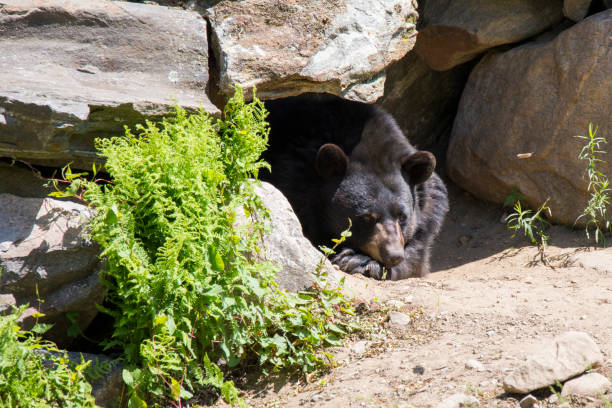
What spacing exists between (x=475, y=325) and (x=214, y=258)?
159 cm

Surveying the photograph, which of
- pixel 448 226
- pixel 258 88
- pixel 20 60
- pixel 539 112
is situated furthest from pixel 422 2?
pixel 20 60

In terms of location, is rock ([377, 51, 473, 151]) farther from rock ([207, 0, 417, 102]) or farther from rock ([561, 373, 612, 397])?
rock ([561, 373, 612, 397])

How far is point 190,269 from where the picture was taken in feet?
10.0

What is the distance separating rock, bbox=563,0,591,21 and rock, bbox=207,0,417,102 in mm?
1741

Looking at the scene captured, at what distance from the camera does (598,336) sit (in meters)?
3.34

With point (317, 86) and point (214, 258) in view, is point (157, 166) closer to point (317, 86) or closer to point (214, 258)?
point (214, 258)

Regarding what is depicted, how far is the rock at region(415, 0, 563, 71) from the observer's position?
5.91 meters

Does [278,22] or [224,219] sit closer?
[224,219]

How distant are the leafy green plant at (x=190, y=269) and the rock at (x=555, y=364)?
1.04 metres

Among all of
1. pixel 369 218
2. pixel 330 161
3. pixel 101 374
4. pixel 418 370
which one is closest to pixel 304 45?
pixel 330 161

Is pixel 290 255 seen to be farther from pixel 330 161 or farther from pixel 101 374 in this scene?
pixel 330 161

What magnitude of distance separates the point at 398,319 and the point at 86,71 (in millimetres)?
2351

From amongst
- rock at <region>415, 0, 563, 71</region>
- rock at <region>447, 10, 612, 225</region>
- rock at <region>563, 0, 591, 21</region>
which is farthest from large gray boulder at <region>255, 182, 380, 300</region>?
rock at <region>563, 0, 591, 21</region>

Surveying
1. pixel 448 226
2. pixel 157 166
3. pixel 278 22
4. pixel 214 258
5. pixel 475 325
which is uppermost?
pixel 278 22
